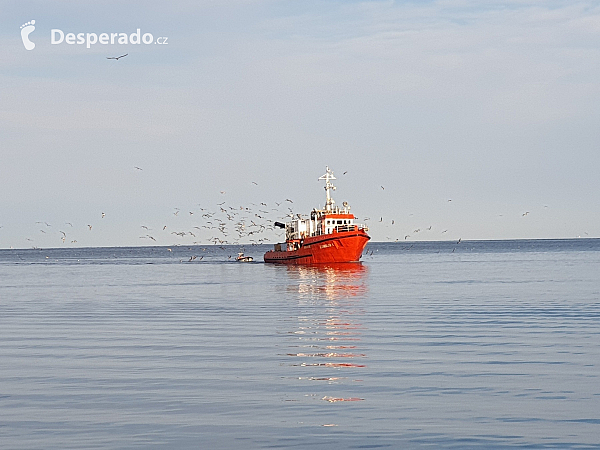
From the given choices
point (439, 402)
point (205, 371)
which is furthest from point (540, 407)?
point (205, 371)

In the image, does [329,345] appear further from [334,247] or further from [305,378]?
[334,247]

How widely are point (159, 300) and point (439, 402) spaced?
31163 mm

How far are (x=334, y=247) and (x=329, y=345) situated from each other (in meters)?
68.4

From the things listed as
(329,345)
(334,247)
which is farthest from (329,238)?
(329,345)

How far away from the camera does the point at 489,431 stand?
13594 mm

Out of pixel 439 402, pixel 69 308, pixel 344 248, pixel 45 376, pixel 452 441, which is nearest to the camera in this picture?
pixel 452 441

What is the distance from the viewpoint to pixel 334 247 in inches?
3644

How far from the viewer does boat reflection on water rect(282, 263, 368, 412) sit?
1744cm

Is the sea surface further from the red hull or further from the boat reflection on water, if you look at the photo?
the red hull

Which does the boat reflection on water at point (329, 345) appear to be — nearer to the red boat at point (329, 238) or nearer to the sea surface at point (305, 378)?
the sea surface at point (305, 378)

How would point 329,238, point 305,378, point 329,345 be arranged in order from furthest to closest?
point 329,238 → point 329,345 → point 305,378

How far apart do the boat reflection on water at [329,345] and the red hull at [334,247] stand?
43728 mm

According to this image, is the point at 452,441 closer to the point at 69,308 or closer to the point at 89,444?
the point at 89,444

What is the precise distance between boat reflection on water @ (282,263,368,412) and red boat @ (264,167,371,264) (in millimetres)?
44079
